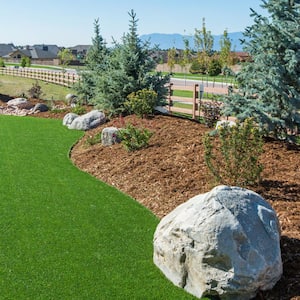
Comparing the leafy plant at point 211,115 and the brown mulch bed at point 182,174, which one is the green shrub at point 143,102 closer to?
the brown mulch bed at point 182,174

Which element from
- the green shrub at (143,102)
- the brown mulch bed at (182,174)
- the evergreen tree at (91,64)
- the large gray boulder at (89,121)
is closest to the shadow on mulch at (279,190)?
the brown mulch bed at (182,174)

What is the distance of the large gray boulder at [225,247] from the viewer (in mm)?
3963

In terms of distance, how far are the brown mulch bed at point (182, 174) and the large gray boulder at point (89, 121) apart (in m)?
2.48

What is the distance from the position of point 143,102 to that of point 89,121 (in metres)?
2.37

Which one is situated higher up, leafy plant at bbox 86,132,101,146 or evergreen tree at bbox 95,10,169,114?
evergreen tree at bbox 95,10,169,114

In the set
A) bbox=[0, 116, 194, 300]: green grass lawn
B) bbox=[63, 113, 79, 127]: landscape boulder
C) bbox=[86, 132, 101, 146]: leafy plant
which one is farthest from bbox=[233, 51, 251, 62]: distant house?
bbox=[63, 113, 79, 127]: landscape boulder

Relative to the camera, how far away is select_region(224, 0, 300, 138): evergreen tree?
790cm

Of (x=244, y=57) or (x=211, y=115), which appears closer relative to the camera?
(x=211, y=115)

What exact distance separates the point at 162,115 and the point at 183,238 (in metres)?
7.70

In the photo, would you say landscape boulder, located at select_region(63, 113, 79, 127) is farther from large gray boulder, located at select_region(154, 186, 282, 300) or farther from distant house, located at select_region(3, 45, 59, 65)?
distant house, located at select_region(3, 45, 59, 65)

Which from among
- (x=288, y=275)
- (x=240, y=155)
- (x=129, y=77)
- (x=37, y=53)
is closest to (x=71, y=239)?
(x=288, y=275)

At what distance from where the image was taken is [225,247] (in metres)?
3.95

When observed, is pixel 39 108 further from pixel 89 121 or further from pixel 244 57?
pixel 244 57

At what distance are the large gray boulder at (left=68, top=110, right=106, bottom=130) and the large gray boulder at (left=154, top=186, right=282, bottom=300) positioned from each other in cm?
878
